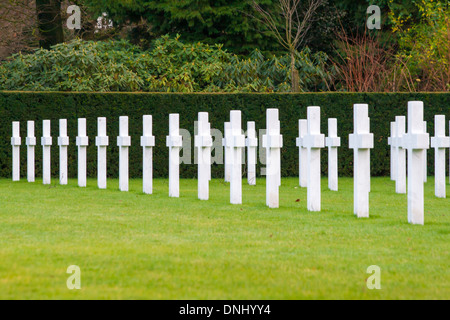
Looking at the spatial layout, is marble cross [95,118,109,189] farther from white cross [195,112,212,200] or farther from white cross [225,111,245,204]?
white cross [225,111,245,204]

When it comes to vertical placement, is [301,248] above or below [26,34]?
below

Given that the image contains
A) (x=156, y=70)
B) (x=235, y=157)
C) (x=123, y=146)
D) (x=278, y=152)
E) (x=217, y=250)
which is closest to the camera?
(x=217, y=250)

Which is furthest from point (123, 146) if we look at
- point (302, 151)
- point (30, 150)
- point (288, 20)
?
point (288, 20)

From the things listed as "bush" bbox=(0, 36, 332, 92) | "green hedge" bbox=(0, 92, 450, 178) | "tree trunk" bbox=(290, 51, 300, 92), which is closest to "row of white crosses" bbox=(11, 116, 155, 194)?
"green hedge" bbox=(0, 92, 450, 178)

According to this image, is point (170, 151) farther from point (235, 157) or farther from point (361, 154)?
point (361, 154)

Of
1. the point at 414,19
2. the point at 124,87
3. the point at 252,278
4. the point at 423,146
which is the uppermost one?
the point at 414,19

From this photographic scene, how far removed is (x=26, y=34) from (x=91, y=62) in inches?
337

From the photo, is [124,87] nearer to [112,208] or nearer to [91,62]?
[91,62]

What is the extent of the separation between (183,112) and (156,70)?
721 centimetres

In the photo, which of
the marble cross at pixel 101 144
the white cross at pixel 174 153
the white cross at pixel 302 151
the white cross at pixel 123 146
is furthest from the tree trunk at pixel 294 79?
the white cross at pixel 174 153

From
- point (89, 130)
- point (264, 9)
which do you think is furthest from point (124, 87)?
point (264, 9)

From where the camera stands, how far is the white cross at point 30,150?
16969mm

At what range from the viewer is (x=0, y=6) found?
27.3 meters

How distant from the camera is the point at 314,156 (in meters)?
10.2
